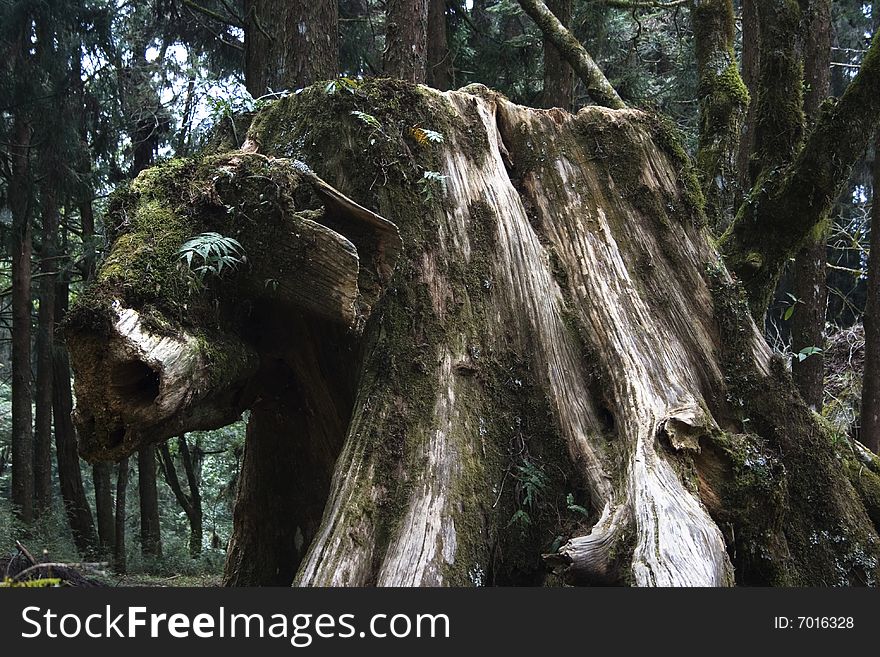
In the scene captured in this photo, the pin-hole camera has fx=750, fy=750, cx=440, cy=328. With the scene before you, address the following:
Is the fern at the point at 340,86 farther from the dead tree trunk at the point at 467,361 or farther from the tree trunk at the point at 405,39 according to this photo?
the tree trunk at the point at 405,39

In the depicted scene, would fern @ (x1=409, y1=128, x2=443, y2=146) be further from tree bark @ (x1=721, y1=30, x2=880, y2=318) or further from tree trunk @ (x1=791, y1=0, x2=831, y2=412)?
tree trunk @ (x1=791, y1=0, x2=831, y2=412)

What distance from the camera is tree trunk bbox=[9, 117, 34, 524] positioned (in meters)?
12.8

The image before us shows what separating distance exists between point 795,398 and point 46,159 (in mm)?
12726

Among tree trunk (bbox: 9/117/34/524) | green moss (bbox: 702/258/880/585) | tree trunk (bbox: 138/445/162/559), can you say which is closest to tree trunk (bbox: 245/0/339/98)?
green moss (bbox: 702/258/880/585)

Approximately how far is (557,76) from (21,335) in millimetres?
10038

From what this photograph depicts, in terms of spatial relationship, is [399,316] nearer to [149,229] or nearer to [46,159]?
[149,229]

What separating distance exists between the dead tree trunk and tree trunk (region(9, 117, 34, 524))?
970 centimetres

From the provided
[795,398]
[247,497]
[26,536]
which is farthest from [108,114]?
[795,398]

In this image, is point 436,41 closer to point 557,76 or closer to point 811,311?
point 557,76

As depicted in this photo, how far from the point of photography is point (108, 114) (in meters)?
14.8

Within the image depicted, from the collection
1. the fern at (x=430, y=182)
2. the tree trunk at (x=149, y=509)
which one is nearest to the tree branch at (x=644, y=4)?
the fern at (x=430, y=182)

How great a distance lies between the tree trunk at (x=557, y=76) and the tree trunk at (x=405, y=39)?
9.97 feet

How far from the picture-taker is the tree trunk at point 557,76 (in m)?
9.89

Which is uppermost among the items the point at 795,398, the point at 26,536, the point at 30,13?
the point at 30,13
